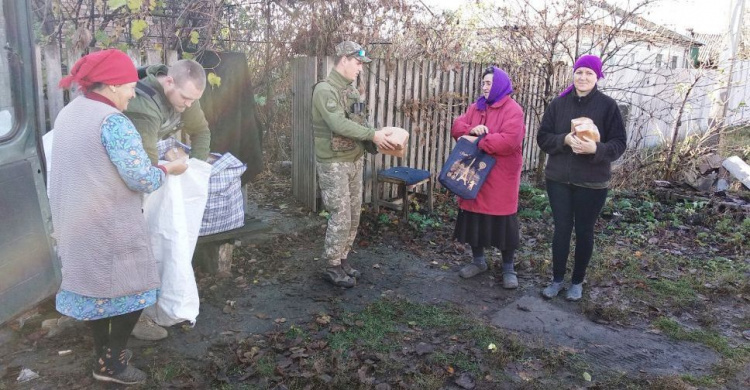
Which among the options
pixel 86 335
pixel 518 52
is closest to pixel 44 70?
pixel 86 335

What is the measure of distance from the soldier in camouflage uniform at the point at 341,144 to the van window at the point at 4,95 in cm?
206

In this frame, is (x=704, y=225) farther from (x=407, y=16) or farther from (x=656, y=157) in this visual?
(x=407, y=16)

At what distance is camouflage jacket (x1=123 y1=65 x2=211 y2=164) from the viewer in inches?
129

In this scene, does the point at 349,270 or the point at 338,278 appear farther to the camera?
the point at 349,270

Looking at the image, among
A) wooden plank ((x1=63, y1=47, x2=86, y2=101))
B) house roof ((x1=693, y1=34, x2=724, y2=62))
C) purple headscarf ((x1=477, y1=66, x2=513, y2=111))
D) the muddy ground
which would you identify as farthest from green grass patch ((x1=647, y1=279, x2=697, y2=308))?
house roof ((x1=693, y1=34, x2=724, y2=62))

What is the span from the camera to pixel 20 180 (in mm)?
2971

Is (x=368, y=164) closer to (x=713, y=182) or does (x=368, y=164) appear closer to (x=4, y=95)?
(x=4, y=95)

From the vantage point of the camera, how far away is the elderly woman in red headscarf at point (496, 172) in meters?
4.52

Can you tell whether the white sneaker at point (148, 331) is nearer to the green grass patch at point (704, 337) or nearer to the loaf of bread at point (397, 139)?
the loaf of bread at point (397, 139)

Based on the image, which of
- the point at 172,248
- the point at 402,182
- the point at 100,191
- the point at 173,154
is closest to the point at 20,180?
the point at 100,191

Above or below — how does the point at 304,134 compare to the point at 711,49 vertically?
below

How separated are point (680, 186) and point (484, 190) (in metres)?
5.47

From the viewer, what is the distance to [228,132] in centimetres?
512

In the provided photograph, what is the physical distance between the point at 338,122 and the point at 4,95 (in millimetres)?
2156
